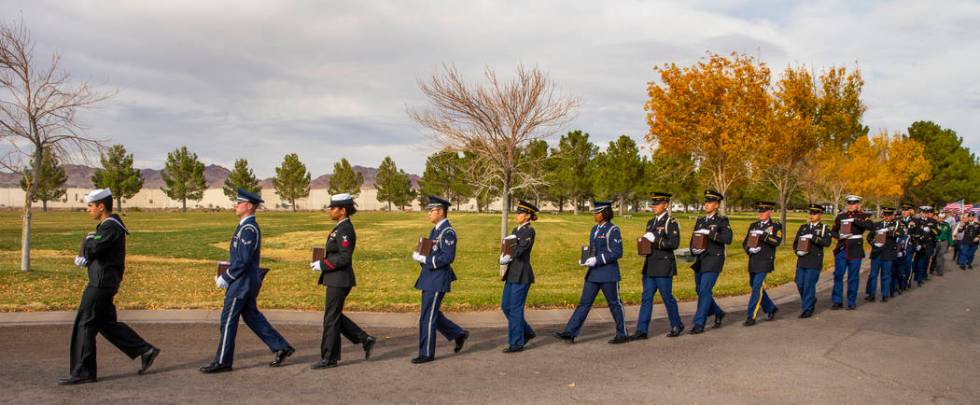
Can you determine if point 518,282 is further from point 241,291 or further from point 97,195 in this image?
point 97,195

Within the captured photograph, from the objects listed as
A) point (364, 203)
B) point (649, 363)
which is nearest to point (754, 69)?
point (649, 363)

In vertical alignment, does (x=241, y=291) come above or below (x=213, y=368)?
above

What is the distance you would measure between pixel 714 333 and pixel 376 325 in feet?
15.9

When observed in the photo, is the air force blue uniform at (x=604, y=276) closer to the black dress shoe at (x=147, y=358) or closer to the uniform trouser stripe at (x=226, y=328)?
the uniform trouser stripe at (x=226, y=328)

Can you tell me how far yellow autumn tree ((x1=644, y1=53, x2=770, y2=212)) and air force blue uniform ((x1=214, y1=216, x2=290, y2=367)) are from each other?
17.5m

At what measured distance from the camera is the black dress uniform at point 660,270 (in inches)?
314

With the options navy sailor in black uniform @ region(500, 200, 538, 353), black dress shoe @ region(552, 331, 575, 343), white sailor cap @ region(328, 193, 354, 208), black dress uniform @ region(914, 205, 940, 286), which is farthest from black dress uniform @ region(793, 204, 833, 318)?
white sailor cap @ region(328, 193, 354, 208)

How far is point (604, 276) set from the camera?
7.60 meters

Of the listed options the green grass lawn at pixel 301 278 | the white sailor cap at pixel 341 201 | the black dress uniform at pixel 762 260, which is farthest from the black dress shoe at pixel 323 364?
the black dress uniform at pixel 762 260

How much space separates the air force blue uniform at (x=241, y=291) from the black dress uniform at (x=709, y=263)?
570cm

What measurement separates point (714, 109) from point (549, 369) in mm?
17221

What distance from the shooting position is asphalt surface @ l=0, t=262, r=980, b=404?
5402mm

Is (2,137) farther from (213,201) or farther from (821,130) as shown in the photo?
(213,201)

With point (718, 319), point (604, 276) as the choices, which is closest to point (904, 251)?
point (718, 319)
